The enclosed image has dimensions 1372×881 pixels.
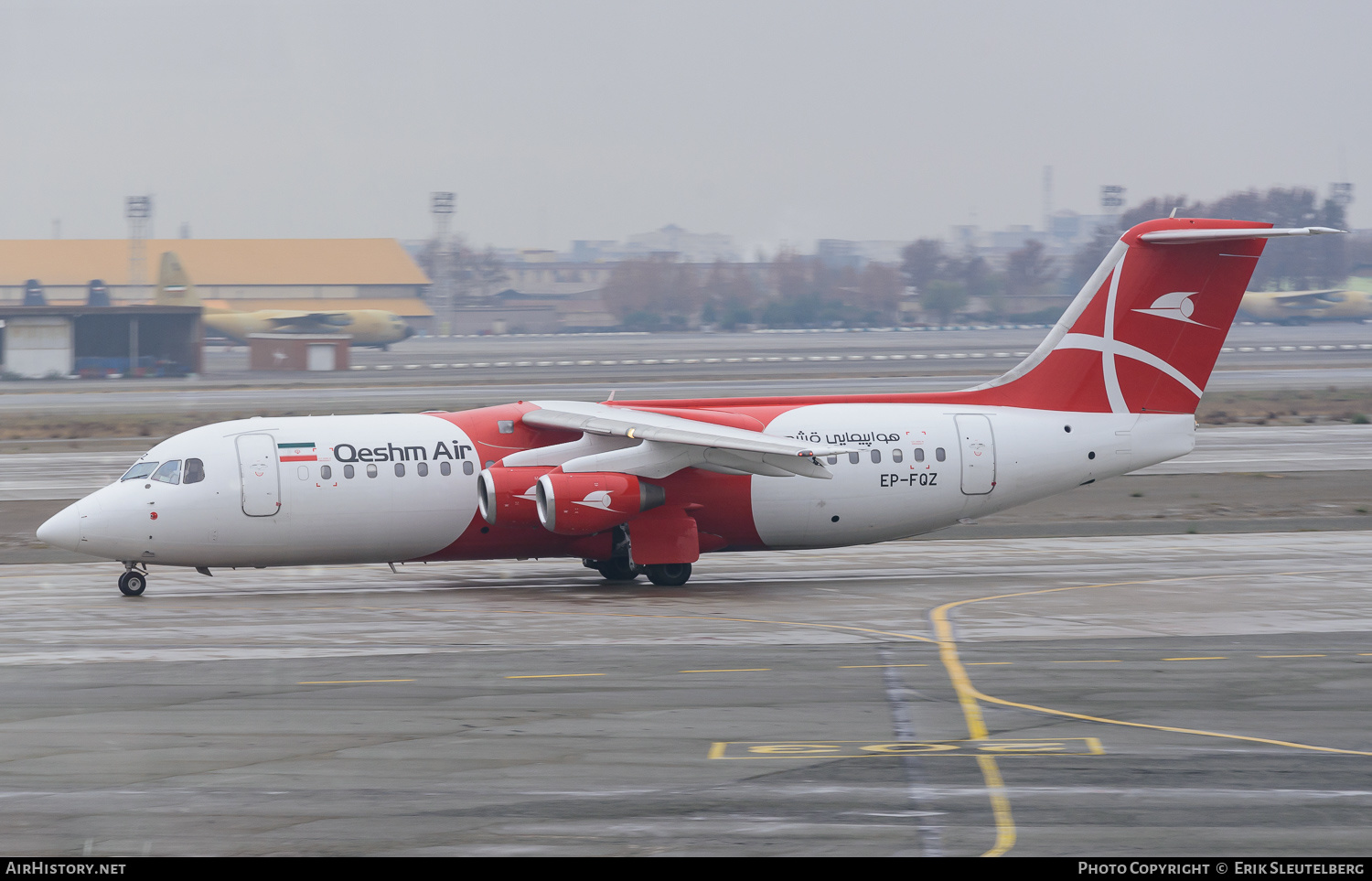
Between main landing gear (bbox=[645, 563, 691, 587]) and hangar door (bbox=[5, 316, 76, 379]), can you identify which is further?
hangar door (bbox=[5, 316, 76, 379])

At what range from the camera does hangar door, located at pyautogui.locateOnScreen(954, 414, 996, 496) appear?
2609 cm

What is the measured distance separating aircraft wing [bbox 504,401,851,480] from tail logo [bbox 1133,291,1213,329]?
26.1 ft

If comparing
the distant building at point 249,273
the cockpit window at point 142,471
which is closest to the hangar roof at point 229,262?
the distant building at point 249,273

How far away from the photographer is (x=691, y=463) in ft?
79.6

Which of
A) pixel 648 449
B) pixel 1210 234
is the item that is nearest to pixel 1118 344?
pixel 1210 234

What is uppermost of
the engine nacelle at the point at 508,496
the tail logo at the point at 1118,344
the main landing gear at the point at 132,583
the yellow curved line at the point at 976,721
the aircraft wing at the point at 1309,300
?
the aircraft wing at the point at 1309,300

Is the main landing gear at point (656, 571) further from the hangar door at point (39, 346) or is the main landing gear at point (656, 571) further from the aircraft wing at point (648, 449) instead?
the hangar door at point (39, 346)

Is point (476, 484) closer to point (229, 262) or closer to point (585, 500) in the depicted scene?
point (585, 500)

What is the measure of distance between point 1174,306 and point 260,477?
18.0m

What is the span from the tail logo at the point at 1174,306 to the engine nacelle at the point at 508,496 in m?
12.8

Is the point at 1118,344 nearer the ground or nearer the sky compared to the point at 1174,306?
nearer the ground

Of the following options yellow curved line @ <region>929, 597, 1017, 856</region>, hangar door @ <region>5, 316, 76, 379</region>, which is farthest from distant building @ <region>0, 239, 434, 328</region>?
yellow curved line @ <region>929, 597, 1017, 856</region>

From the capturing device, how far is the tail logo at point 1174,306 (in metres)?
27.0

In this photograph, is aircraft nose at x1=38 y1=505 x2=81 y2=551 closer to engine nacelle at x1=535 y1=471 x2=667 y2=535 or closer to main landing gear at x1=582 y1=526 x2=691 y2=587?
engine nacelle at x1=535 y1=471 x2=667 y2=535
